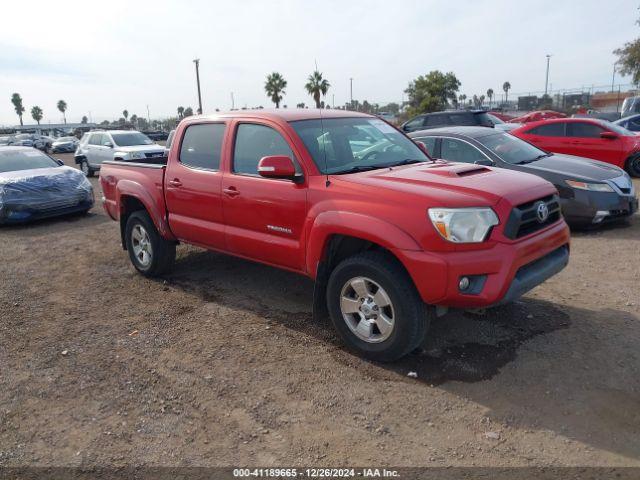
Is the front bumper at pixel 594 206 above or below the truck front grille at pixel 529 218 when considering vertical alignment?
below

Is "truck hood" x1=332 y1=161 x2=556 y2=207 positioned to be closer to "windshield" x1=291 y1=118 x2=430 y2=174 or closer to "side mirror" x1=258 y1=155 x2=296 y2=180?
"windshield" x1=291 y1=118 x2=430 y2=174

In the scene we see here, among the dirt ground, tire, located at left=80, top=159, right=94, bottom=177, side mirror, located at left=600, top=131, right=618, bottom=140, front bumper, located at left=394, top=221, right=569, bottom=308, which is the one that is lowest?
the dirt ground

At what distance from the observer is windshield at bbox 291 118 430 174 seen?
174 inches

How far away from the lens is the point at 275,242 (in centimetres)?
455

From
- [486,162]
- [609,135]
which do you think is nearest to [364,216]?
[486,162]

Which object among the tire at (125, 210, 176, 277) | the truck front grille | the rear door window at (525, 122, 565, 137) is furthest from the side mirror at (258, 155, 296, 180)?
the rear door window at (525, 122, 565, 137)

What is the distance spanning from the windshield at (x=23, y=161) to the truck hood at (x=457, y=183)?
8808 mm

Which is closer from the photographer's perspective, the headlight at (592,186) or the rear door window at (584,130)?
the headlight at (592,186)

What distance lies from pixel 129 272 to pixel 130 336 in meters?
2.12

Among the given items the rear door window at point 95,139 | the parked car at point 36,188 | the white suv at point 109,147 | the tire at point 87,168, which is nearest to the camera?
the parked car at point 36,188

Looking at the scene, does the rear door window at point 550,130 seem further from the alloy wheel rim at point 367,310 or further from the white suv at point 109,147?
the white suv at point 109,147

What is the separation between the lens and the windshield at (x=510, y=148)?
764 cm

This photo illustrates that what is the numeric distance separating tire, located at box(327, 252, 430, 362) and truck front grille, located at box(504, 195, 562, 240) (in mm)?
786

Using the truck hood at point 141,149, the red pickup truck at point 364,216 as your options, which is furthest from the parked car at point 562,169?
the truck hood at point 141,149
